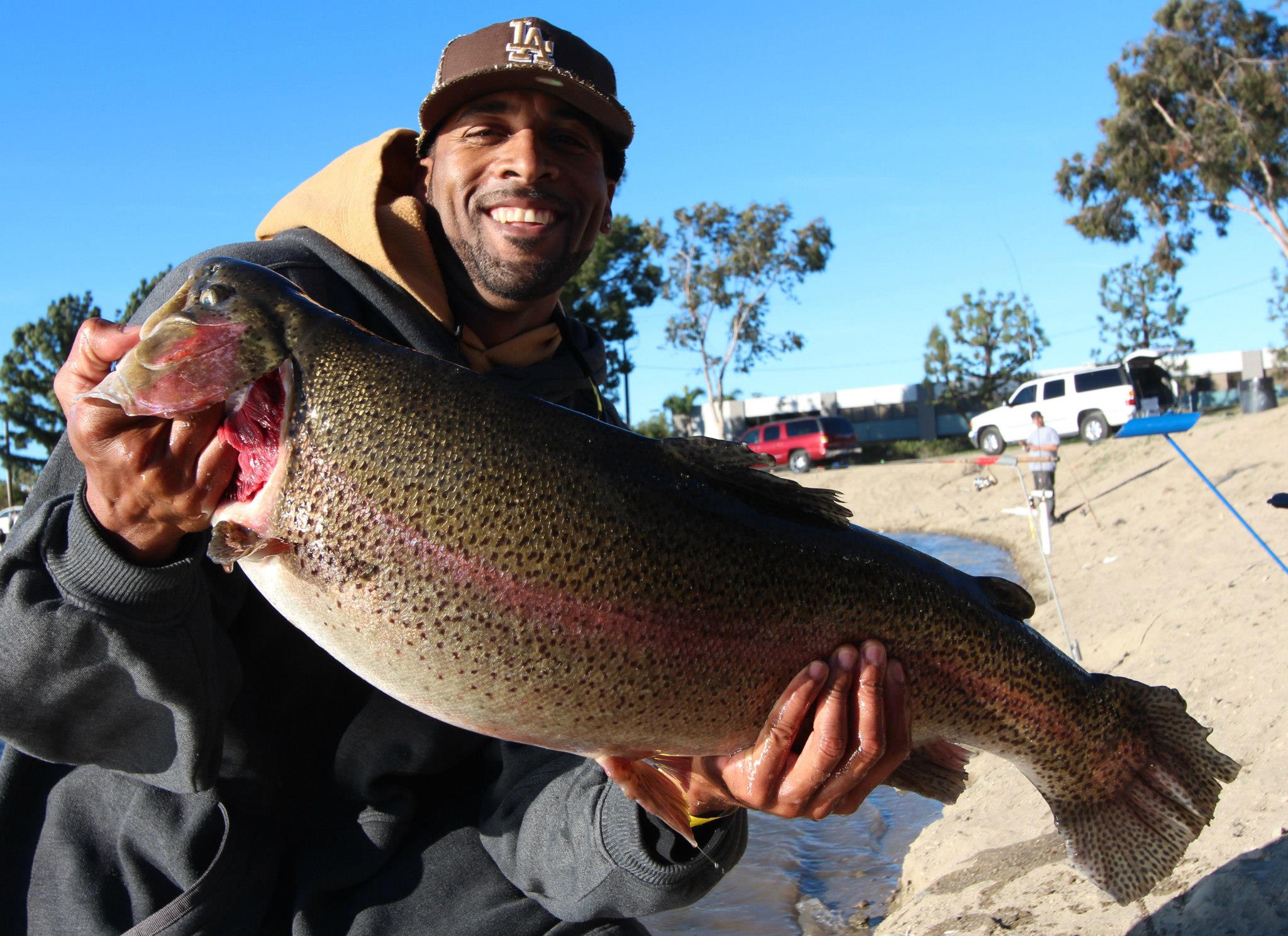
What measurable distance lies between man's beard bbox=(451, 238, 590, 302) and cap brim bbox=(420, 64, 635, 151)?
42 centimetres

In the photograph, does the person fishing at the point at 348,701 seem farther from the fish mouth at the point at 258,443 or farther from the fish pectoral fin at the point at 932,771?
the fish pectoral fin at the point at 932,771

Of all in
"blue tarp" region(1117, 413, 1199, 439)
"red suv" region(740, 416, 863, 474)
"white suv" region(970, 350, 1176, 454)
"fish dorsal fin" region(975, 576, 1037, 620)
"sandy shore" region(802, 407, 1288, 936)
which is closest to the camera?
"fish dorsal fin" region(975, 576, 1037, 620)

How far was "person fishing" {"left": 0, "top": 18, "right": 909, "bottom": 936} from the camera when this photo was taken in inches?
82.5

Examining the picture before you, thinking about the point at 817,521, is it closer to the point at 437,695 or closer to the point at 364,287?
the point at 437,695

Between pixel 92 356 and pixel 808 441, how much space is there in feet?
113

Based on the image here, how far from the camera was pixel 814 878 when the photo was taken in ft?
20.8

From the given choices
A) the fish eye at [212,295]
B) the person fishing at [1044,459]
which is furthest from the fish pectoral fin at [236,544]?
the person fishing at [1044,459]

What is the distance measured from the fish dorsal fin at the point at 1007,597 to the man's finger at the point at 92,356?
2.20 metres

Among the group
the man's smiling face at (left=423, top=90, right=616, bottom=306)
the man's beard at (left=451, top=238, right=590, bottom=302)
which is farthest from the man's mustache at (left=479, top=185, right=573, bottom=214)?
the man's beard at (left=451, top=238, right=590, bottom=302)

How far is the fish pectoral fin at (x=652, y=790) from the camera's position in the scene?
2416mm

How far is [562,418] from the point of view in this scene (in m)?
2.31

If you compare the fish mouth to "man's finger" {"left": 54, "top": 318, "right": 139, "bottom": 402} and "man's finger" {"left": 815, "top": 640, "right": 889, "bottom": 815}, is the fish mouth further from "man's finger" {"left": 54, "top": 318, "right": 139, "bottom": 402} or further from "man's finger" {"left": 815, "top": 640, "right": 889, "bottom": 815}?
"man's finger" {"left": 815, "top": 640, "right": 889, "bottom": 815}

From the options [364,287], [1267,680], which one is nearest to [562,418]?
[364,287]

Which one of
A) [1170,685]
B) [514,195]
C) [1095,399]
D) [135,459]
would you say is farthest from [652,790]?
[1095,399]
